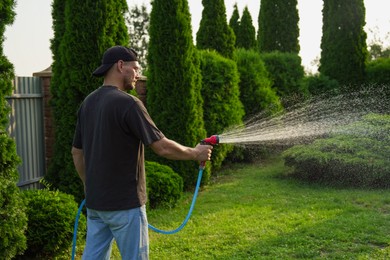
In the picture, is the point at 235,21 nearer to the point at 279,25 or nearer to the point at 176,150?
the point at 279,25

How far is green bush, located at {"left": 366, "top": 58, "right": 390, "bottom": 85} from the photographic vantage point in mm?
17998

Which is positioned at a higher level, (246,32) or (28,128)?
(246,32)

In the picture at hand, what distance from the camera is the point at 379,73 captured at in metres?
18.2

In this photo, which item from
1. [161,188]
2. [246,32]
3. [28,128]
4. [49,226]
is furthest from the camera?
[246,32]

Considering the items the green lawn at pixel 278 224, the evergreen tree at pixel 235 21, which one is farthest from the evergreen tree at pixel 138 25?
the green lawn at pixel 278 224

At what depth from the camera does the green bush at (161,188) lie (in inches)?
300

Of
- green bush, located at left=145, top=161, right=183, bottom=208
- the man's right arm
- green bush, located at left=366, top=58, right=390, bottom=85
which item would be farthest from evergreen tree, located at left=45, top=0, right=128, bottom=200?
green bush, located at left=366, top=58, right=390, bottom=85

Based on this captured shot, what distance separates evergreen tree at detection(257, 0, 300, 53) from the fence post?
16262 mm

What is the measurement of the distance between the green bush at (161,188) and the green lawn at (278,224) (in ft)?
0.66

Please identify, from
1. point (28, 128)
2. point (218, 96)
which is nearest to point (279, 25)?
point (218, 96)

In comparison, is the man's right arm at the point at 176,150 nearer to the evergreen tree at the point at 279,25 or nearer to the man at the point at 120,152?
the man at the point at 120,152

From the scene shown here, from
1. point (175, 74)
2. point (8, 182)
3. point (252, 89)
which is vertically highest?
point (175, 74)

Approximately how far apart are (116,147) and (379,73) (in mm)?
16638

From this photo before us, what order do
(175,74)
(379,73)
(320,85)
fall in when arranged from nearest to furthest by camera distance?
1. (175,74)
2. (320,85)
3. (379,73)
